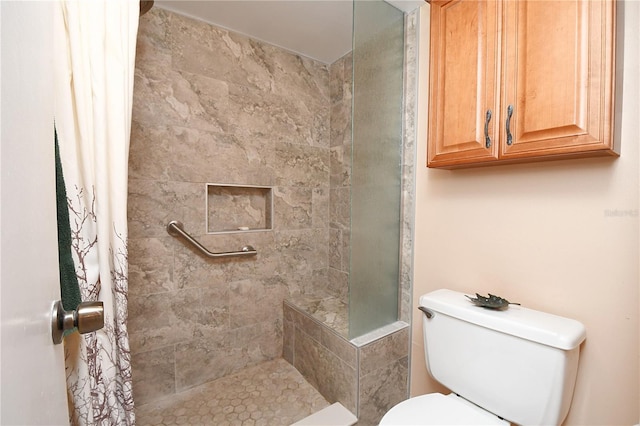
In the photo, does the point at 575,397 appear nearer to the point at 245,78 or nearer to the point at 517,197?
the point at 517,197

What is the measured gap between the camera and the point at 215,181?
5.74ft

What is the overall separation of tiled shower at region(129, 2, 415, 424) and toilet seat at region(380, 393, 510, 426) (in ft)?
1.00

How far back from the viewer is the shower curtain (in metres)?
0.95

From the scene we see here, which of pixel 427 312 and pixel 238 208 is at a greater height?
pixel 238 208

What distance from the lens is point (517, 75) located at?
100cm

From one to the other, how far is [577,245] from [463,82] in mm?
734

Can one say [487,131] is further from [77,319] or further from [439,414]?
[77,319]

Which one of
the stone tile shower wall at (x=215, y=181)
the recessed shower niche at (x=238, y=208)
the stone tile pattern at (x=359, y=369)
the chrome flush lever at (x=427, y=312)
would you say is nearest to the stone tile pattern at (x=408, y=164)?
the stone tile pattern at (x=359, y=369)

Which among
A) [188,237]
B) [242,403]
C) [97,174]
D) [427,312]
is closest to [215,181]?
[188,237]

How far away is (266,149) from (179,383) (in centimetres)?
151

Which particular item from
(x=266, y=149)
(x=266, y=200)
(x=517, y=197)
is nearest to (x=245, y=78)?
(x=266, y=149)

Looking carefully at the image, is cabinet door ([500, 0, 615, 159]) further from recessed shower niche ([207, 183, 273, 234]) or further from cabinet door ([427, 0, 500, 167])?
recessed shower niche ([207, 183, 273, 234])

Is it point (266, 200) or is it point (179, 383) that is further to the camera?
point (266, 200)

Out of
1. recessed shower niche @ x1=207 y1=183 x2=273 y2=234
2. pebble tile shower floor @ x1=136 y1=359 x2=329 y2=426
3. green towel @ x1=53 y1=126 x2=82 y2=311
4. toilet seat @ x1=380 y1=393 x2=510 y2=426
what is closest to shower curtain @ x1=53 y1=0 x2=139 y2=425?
green towel @ x1=53 y1=126 x2=82 y2=311
